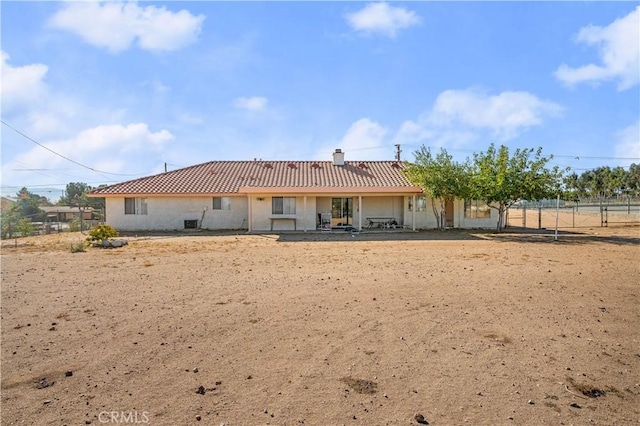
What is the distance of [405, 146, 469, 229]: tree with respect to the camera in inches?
830

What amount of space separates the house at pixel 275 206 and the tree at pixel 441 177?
99 centimetres

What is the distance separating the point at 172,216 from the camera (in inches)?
935

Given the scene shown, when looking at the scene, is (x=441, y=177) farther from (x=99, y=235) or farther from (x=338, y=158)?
(x=99, y=235)

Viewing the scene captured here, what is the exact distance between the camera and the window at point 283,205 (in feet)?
75.5

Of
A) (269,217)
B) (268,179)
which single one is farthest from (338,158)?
(269,217)

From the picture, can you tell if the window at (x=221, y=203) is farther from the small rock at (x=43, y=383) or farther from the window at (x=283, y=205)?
the small rock at (x=43, y=383)

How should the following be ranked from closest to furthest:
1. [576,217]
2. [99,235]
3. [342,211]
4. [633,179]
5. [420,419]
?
[420,419] < [99,235] < [342,211] < [576,217] < [633,179]

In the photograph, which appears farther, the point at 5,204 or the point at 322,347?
the point at 5,204

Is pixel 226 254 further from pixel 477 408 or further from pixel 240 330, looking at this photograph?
pixel 477 408

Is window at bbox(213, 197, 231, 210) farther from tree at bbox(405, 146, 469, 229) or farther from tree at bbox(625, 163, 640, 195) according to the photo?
tree at bbox(625, 163, 640, 195)

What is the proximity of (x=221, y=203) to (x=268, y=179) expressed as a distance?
11.3ft

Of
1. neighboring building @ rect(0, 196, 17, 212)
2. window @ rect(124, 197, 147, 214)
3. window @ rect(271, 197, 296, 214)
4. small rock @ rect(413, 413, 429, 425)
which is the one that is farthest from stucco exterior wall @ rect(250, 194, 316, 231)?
small rock @ rect(413, 413, 429, 425)

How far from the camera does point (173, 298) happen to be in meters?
7.00

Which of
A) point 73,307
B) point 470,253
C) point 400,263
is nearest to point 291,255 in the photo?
point 400,263
